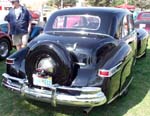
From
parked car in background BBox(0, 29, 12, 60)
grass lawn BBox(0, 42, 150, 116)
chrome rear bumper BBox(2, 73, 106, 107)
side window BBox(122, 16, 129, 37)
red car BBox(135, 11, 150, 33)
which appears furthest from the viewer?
red car BBox(135, 11, 150, 33)

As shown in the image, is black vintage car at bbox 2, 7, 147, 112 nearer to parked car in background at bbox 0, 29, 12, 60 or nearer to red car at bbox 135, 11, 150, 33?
parked car in background at bbox 0, 29, 12, 60

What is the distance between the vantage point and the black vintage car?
4215 millimetres

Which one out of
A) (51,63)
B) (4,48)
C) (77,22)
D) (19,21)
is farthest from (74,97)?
(4,48)

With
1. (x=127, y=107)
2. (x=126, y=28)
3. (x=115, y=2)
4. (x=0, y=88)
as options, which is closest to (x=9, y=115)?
(x=0, y=88)

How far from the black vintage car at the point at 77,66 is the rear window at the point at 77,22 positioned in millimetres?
19

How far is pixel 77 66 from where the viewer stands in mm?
4473

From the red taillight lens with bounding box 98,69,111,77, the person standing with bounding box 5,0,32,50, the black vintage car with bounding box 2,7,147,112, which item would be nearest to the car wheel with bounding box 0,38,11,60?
the person standing with bounding box 5,0,32,50

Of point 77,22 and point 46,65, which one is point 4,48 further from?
point 46,65

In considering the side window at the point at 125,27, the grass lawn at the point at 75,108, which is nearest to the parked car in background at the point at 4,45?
the grass lawn at the point at 75,108

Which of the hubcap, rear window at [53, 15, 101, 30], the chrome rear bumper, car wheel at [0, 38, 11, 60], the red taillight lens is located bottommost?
car wheel at [0, 38, 11, 60]

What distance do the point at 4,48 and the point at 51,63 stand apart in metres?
4.63

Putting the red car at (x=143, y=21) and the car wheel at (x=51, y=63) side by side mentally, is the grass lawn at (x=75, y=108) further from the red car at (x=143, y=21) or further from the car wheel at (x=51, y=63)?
the red car at (x=143, y=21)

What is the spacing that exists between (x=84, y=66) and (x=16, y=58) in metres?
1.23

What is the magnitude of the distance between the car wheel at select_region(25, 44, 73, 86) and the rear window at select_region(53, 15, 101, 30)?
A: 1.26 meters
